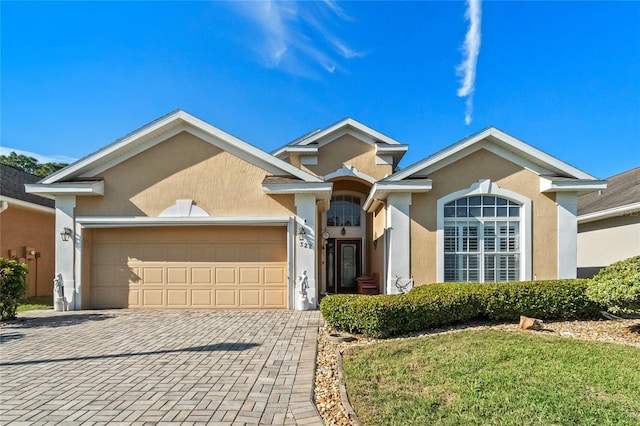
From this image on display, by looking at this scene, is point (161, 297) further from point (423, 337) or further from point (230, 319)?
point (423, 337)

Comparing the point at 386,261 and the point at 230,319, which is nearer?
the point at 230,319

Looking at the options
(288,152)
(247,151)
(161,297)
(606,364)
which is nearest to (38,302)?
(161,297)

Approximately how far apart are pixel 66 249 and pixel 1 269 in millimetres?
1528

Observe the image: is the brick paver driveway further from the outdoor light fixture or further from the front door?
the front door

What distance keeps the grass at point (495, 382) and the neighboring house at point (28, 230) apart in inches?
542

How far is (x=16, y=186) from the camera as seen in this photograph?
14.9 m

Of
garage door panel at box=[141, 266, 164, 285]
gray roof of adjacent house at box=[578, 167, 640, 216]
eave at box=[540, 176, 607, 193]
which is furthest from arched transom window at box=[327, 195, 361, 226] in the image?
gray roof of adjacent house at box=[578, 167, 640, 216]

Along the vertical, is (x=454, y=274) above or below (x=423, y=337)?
above

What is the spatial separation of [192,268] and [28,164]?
3930cm

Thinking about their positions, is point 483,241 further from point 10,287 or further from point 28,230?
point 28,230

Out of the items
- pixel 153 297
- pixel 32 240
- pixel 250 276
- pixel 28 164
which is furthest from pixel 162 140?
pixel 28 164

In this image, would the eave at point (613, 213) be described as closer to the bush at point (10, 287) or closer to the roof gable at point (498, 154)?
the roof gable at point (498, 154)

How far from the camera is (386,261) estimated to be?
11539 millimetres

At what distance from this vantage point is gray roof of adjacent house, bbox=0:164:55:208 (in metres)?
13.7
